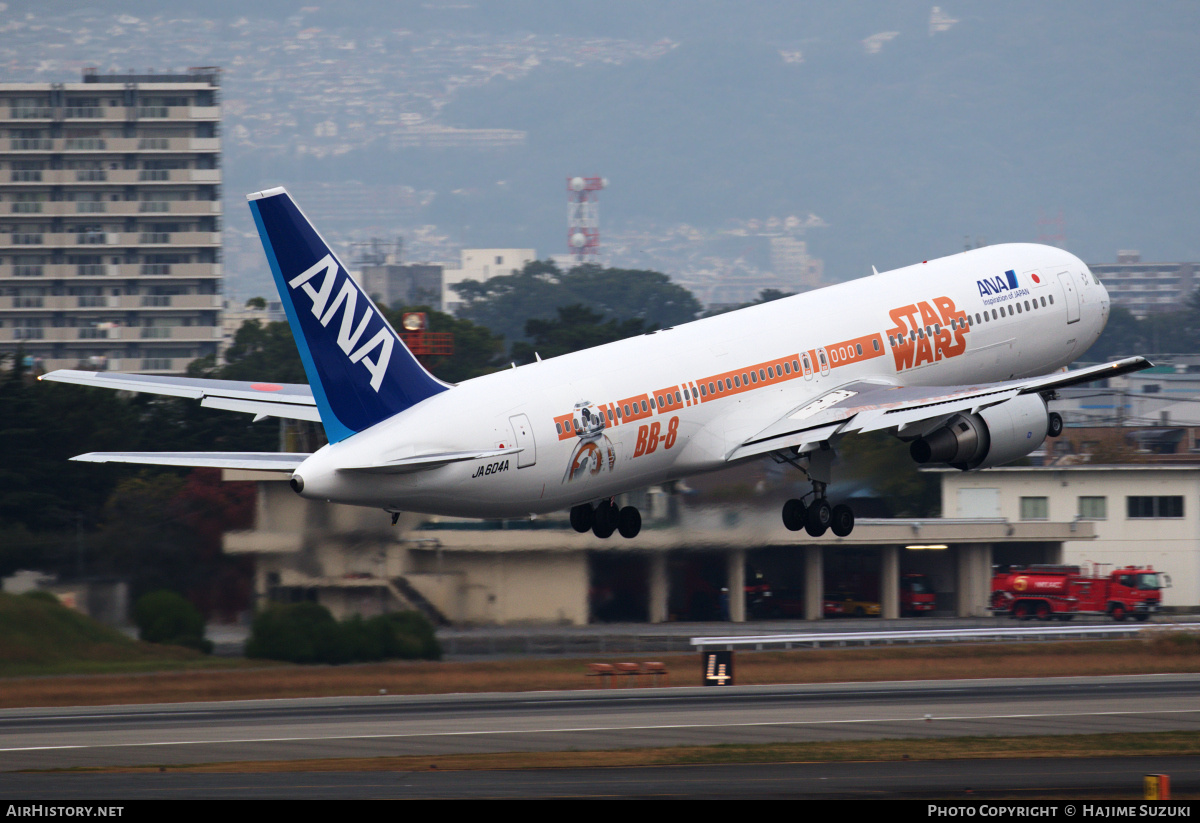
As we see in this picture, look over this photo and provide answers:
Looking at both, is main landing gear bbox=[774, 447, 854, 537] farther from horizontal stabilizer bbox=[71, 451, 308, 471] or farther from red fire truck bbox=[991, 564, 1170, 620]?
red fire truck bbox=[991, 564, 1170, 620]

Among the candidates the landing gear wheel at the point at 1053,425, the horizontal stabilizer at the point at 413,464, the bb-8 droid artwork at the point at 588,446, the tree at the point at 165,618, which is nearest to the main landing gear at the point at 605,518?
the bb-8 droid artwork at the point at 588,446

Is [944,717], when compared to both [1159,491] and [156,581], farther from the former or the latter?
[1159,491]

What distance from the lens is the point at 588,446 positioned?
34156 millimetres

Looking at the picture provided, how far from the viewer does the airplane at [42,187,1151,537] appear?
30.5 metres

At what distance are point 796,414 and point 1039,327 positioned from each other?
374 inches

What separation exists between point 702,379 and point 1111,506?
48067 millimetres

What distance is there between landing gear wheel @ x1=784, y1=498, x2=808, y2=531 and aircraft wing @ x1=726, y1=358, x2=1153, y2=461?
7.56ft

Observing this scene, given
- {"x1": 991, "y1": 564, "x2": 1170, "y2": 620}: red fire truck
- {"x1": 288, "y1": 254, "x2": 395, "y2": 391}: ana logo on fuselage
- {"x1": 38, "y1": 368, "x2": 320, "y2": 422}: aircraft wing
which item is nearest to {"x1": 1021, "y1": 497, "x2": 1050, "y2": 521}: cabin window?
{"x1": 991, "y1": 564, "x2": 1170, "y2": 620}: red fire truck

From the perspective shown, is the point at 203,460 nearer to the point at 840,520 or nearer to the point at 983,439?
the point at 840,520

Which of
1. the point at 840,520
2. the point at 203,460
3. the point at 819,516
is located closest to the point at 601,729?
the point at 819,516

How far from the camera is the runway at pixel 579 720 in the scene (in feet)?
124

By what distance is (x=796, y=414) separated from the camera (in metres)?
38.1

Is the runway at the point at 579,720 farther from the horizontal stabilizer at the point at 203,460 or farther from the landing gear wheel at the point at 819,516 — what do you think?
the horizontal stabilizer at the point at 203,460
